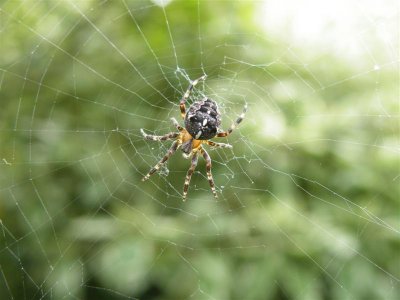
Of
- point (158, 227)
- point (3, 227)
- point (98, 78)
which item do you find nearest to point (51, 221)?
point (3, 227)

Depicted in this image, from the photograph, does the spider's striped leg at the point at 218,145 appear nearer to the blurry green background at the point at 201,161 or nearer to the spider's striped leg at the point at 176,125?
the blurry green background at the point at 201,161

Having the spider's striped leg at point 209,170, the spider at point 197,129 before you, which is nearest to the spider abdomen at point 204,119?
the spider at point 197,129

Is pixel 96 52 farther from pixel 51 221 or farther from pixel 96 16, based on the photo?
pixel 51 221

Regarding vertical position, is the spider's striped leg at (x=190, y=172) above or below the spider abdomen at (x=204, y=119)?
below

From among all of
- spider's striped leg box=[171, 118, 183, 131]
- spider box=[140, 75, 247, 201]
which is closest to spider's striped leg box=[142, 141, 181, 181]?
spider box=[140, 75, 247, 201]

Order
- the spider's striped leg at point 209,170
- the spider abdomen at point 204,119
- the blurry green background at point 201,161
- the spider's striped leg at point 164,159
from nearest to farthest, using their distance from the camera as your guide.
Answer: the blurry green background at point 201,161 → the spider's striped leg at point 209,170 → the spider's striped leg at point 164,159 → the spider abdomen at point 204,119

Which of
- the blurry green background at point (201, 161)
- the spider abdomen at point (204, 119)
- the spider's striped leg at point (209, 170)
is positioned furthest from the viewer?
the spider abdomen at point (204, 119)

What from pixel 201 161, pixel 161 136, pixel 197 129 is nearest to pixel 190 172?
pixel 201 161
